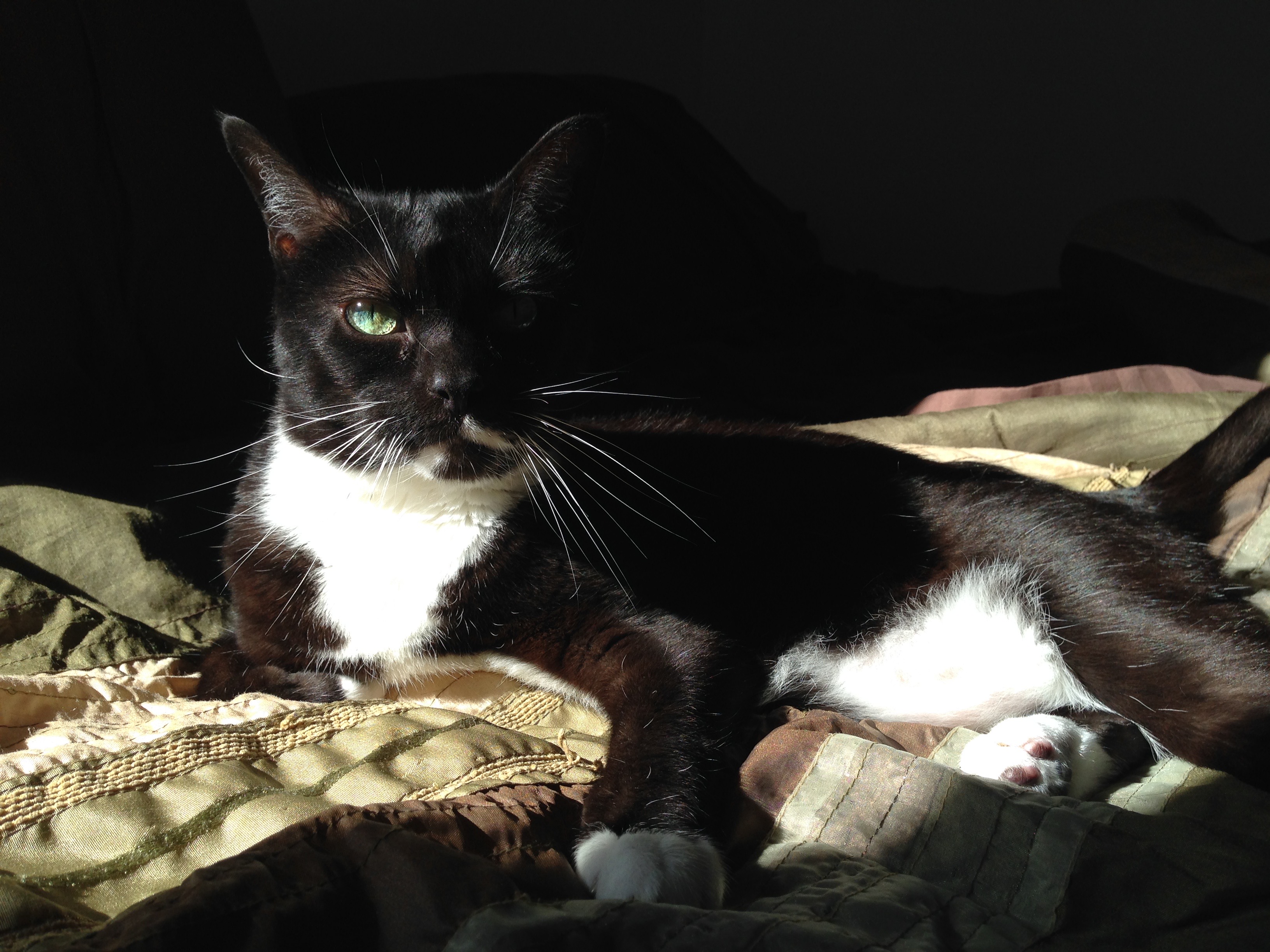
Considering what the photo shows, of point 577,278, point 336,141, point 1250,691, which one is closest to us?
point 1250,691

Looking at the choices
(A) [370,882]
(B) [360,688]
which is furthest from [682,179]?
(A) [370,882]

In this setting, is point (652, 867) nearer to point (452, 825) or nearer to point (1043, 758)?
point (452, 825)

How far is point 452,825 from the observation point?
2.43 feet

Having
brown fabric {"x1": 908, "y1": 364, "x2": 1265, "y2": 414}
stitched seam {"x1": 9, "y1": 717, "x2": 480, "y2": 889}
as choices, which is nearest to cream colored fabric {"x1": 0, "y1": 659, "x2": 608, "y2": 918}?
stitched seam {"x1": 9, "y1": 717, "x2": 480, "y2": 889}

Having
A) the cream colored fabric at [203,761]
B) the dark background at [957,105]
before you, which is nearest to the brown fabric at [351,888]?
the cream colored fabric at [203,761]

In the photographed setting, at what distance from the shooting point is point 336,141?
203 centimetres

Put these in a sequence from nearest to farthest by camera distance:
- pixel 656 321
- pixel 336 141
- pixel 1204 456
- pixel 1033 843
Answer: pixel 1033 843 → pixel 1204 456 → pixel 336 141 → pixel 656 321

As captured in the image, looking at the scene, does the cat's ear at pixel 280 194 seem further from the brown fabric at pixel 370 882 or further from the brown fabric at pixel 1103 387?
the brown fabric at pixel 1103 387

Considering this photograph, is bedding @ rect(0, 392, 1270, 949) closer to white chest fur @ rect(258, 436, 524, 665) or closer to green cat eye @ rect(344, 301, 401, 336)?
white chest fur @ rect(258, 436, 524, 665)

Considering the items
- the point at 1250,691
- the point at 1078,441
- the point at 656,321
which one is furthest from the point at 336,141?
the point at 1250,691

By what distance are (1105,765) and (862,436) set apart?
0.75m

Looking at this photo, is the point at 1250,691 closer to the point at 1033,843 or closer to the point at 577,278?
the point at 1033,843

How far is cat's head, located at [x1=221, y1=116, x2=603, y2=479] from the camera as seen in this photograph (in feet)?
3.21

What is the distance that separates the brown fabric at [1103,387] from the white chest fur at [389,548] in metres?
1.06
